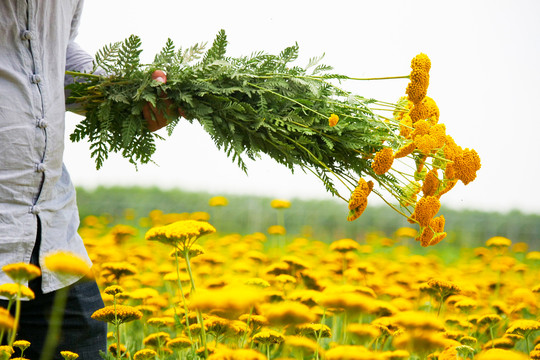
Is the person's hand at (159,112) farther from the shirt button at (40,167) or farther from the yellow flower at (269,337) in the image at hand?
the yellow flower at (269,337)

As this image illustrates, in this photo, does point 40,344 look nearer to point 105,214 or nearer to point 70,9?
point 70,9

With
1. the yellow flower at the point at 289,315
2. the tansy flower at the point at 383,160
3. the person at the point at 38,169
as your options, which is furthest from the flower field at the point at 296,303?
the tansy flower at the point at 383,160

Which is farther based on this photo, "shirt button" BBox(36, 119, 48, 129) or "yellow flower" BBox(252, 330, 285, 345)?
"shirt button" BBox(36, 119, 48, 129)

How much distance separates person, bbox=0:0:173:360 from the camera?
124 centimetres

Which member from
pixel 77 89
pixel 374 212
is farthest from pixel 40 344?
pixel 374 212

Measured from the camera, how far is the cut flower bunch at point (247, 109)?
1400 mm

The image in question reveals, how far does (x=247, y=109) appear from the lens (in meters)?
1.43

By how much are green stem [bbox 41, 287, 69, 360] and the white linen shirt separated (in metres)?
0.03

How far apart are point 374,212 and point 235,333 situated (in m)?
4.34

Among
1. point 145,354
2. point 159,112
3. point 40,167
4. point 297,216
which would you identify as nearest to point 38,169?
point 40,167

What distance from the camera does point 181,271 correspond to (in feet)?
6.47

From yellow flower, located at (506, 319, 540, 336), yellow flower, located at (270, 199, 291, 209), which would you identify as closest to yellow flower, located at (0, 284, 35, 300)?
yellow flower, located at (506, 319, 540, 336)

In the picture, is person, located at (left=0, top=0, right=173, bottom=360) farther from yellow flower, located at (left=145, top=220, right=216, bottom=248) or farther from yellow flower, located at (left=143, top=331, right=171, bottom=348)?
yellow flower, located at (left=145, top=220, right=216, bottom=248)

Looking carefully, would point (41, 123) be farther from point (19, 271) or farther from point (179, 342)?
point (179, 342)
